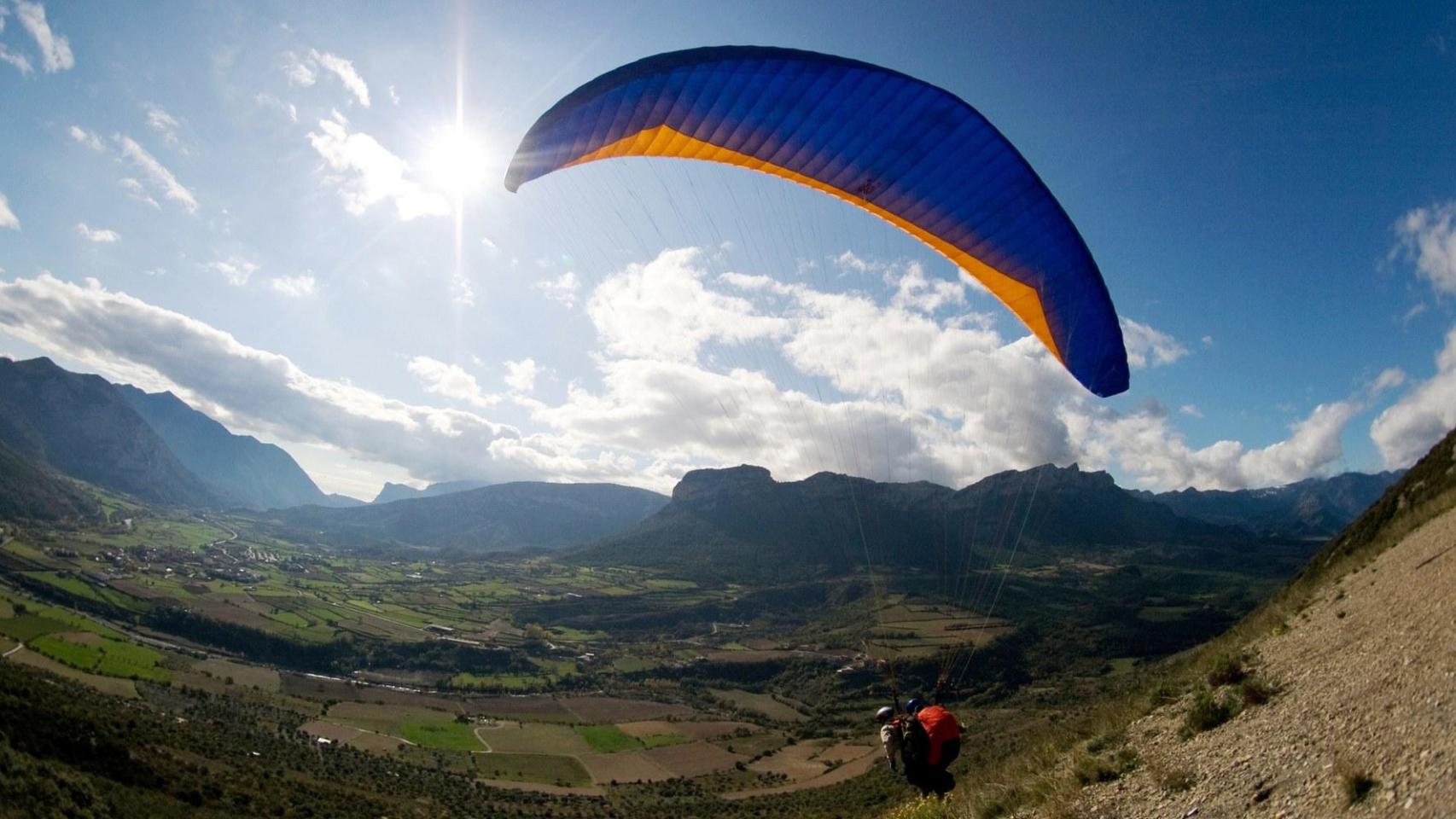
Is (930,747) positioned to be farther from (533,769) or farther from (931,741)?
(533,769)

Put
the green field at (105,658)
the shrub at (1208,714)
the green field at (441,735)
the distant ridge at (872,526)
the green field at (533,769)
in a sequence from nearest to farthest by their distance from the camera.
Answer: the shrub at (1208,714) < the green field at (533,769) < the green field at (441,735) < the green field at (105,658) < the distant ridge at (872,526)

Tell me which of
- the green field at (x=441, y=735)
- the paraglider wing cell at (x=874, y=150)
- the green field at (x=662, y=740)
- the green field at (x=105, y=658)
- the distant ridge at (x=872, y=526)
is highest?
the paraglider wing cell at (x=874, y=150)

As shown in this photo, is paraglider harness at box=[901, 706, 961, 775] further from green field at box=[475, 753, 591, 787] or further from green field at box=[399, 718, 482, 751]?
green field at box=[399, 718, 482, 751]

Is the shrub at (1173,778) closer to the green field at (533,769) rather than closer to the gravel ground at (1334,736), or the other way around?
the gravel ground at (1334,736)

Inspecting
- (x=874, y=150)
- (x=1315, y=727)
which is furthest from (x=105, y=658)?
(x=1315, y=727)

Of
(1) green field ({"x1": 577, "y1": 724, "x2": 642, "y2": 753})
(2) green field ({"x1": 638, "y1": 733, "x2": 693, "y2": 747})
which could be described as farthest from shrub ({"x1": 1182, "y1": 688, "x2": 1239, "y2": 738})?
(2) green field ({"x1": 638, "y1": 733, "x2": 693, "y2": 747})

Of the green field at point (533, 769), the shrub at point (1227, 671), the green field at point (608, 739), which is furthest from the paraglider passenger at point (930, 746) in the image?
the green field at point (608, 739)

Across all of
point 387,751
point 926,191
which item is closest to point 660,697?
point 387,751
